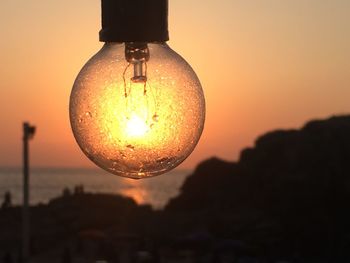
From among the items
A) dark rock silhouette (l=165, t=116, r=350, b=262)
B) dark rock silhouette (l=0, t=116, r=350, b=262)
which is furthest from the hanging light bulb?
dark rock silhouette (l=165, t=116, r=350, b=262)

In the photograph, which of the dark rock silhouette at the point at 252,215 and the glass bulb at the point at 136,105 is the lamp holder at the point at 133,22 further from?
the dark rock silhouette at the point at 252,215

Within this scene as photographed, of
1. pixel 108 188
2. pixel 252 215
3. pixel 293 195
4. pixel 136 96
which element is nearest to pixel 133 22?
pixel 136 96

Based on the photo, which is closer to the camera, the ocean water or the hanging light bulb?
the hanging light bulb

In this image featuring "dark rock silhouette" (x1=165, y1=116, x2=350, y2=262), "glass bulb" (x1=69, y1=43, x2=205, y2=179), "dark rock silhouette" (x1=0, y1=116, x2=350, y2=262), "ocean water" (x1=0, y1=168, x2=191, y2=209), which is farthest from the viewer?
"ocean water" (x1=0, y1=168, x2=191, y2=209)

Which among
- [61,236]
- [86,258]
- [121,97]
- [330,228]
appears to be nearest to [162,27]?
[121,97]

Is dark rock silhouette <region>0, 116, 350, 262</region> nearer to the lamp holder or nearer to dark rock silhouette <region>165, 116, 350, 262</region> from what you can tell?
dark rock silhouette <region>165, 116, 350, 262</region>

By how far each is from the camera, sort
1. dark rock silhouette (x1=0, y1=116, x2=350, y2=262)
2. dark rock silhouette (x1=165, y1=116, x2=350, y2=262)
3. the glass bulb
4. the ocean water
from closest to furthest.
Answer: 1. the glass bulb
2. dark rock silhouette (x1=0, y1=116, x2=350, y2=262)
3. dark rock silhouette (x1=165, y1=116, x2=350, y2=262)
4. the ocean water
